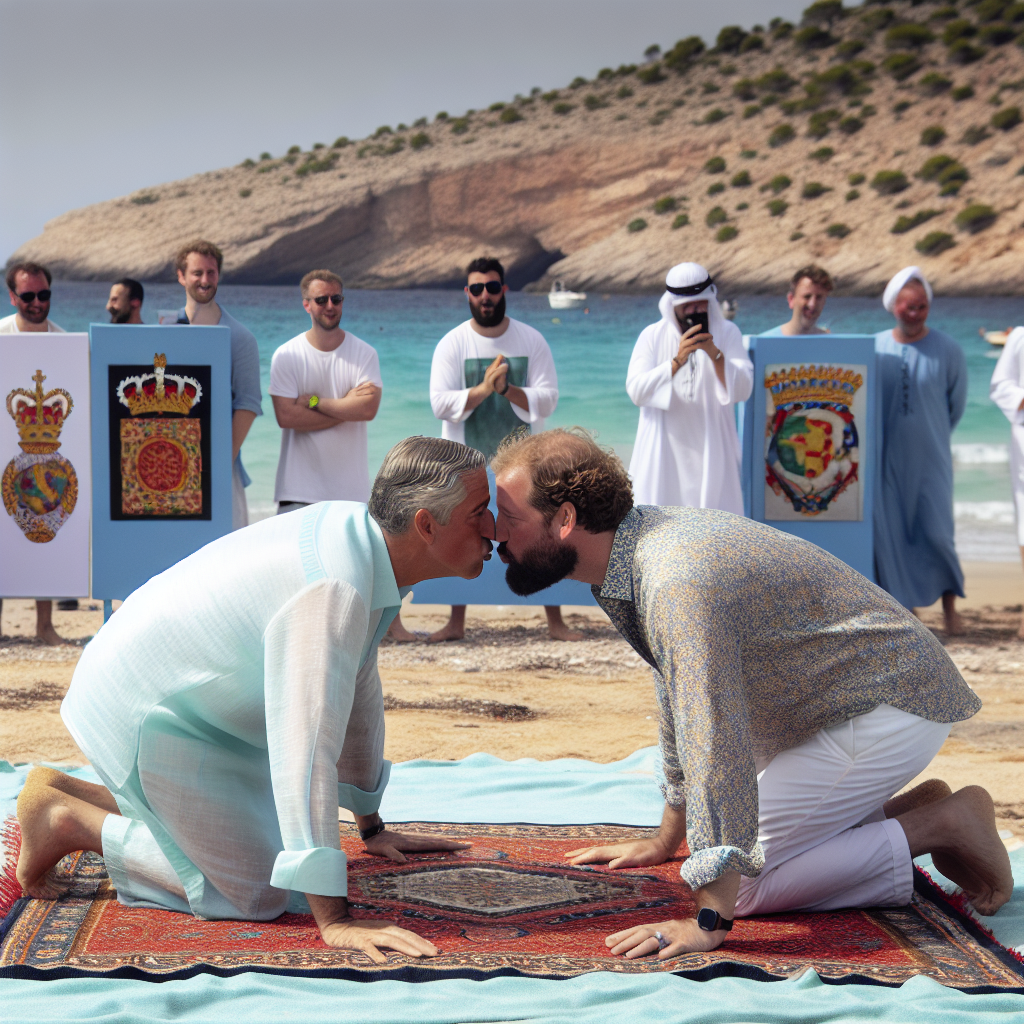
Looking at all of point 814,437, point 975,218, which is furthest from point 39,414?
point 975,218

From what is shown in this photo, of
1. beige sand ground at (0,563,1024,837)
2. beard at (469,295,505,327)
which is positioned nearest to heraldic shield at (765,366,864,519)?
beige sand ground at (0,563,1024,837)

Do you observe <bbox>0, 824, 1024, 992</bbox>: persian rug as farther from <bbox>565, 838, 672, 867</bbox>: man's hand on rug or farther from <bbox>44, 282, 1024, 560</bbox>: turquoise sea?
<bbox>44, 282, 1024, 560</bbox>: turquoise sea

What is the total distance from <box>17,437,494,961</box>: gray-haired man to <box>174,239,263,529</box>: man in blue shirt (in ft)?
10.4

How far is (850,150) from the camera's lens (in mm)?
34188

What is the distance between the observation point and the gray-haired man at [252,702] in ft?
8.20

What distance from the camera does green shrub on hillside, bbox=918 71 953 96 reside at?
3353 cm

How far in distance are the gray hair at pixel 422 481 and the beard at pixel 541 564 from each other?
179mm

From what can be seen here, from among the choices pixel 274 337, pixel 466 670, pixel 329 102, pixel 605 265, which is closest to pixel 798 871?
pixel 466 670

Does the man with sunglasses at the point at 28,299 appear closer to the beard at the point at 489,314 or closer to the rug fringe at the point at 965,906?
the beard at the point at 489,314

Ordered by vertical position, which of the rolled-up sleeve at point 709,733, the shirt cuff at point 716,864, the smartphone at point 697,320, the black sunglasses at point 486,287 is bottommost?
the shirt cuff at point 716,864

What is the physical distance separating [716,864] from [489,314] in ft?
14.3

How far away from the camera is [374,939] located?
2.54m

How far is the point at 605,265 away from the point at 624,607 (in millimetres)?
31848

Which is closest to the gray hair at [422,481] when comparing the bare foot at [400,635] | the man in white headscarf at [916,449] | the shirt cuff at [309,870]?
the shirt cuff at [309,870]
